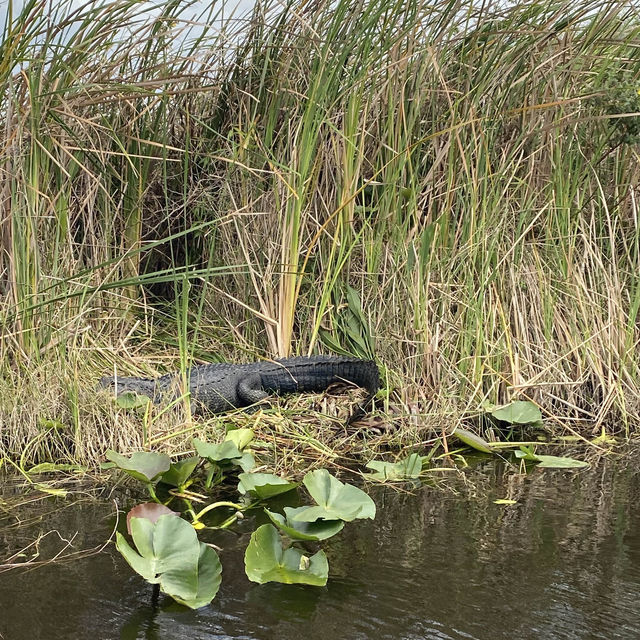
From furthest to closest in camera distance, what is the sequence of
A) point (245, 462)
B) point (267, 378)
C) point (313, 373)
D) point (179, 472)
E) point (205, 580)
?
point (267, 378) → point (313, 373) → point (245, 462) → point (179, 472) → point (205, 580)

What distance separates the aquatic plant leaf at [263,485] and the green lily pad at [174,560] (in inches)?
23.1

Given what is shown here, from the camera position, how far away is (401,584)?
1.99m

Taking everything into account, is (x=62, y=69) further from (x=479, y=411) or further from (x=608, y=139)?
(x=608, y=139)

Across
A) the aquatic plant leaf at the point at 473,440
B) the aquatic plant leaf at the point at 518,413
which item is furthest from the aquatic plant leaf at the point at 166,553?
the aquatic plant leaf at the point at 518,413

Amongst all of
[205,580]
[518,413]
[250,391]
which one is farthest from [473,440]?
[205,580]

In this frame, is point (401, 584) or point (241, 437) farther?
point (241, 437)

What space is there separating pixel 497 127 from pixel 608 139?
589 millimetres

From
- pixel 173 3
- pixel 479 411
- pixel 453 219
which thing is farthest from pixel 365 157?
pixel 479 411

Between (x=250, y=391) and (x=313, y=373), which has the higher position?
(x=313, y=373)

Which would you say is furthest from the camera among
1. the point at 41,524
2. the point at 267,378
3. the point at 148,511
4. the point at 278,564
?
the point at 267,378

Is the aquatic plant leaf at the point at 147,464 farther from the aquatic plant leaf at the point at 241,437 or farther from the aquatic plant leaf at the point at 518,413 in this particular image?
the aquatic plant leaf at the point at 518,413

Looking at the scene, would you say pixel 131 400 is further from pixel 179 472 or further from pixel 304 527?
pixel 304 527

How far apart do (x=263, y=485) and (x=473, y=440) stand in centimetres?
104

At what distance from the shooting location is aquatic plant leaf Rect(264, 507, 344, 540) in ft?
6.93
